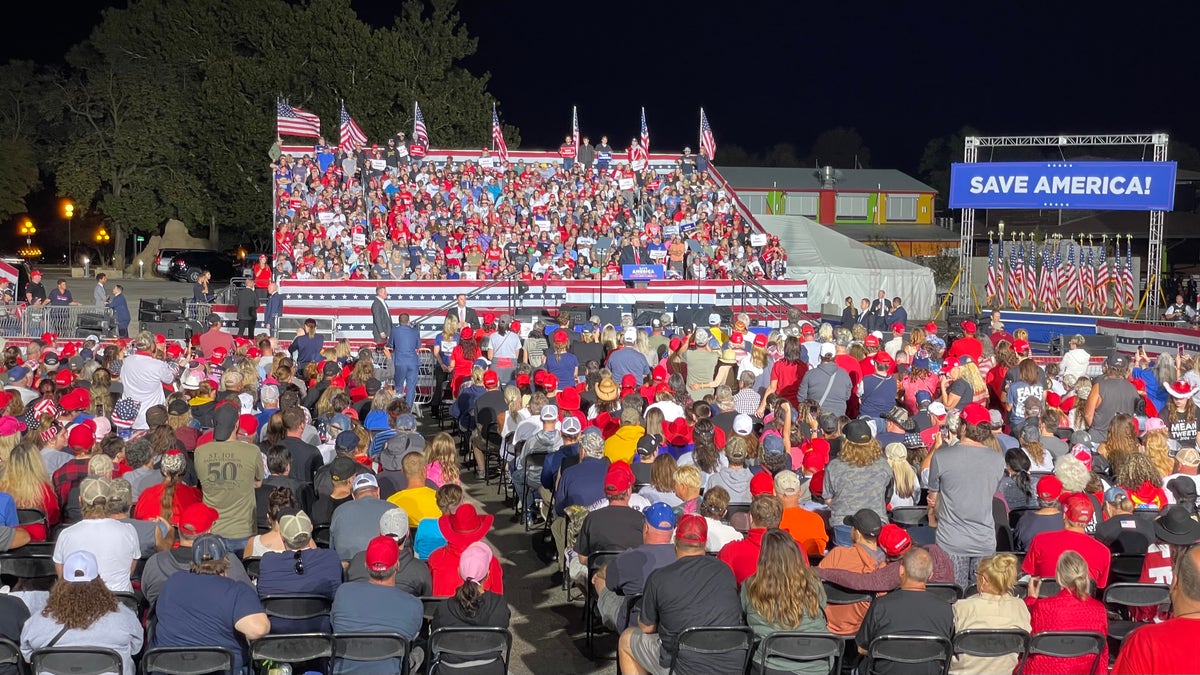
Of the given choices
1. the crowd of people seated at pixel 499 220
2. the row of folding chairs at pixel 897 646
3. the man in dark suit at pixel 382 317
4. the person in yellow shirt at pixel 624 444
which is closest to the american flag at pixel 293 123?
the crowd of people seated at pixel 499 220

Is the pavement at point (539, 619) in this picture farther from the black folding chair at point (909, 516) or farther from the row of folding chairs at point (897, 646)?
the black folding chair at point (909, 516)

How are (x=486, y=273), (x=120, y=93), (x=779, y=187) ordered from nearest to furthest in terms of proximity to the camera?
(x=486, y=273)
(x=120, y=93)
(x=779, y=187)

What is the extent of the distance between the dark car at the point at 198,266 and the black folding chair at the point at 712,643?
147 feet

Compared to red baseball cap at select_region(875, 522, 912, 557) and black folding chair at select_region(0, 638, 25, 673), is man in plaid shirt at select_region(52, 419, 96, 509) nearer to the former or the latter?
black folding chair at select_region(0, 638, 25, 673)

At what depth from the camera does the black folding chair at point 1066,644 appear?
655cm

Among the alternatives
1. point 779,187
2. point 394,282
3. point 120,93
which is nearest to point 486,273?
point 394,282

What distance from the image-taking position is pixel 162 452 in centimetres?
937

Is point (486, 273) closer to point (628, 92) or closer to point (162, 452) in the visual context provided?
point (162, 452)

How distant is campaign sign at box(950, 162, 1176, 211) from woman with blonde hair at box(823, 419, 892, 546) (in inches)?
971

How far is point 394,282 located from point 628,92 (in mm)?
158270

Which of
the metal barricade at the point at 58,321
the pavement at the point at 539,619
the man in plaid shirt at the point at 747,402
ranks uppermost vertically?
the metal barricade at the point at 58,321

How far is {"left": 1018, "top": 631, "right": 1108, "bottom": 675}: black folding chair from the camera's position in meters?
6.55

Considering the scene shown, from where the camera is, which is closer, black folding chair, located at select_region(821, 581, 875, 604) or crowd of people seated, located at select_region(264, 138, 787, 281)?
black folding chair, located at select_region(821, 581, 875, 604)

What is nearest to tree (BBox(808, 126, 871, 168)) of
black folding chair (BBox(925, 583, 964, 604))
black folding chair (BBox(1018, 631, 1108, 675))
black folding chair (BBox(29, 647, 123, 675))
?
black folding chair (BBox(925, 583, 964, 604))
